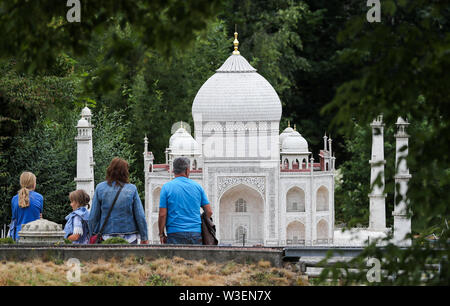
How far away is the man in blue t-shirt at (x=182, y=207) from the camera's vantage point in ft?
32.0

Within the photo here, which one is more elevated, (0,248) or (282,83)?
(282,83)

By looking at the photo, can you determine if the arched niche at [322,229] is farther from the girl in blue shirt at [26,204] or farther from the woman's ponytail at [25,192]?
the woman's ponytail at [25,192]

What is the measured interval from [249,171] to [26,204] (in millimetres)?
18058

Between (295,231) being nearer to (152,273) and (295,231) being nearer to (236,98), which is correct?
(236,98)

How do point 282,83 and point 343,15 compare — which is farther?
point 343,15

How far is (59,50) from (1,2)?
47 cm

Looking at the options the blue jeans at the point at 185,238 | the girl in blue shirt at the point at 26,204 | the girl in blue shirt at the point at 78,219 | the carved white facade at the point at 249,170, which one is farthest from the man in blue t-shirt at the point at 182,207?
the carved white facade at the point at 249,170

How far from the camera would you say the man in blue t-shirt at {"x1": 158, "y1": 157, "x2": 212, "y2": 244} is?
32.0ft

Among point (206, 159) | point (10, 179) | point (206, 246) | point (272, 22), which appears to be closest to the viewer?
point (206, 246)

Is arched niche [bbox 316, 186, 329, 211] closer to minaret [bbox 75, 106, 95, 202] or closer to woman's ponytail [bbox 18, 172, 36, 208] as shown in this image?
minaret [bbox 75, 106, 95, 202]

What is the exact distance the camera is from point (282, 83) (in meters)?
35.5

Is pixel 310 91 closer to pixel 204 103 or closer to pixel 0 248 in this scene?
pixel 204 103

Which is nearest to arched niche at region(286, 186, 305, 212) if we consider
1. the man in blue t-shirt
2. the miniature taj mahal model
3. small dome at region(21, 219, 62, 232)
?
the miniature taj mahal model
